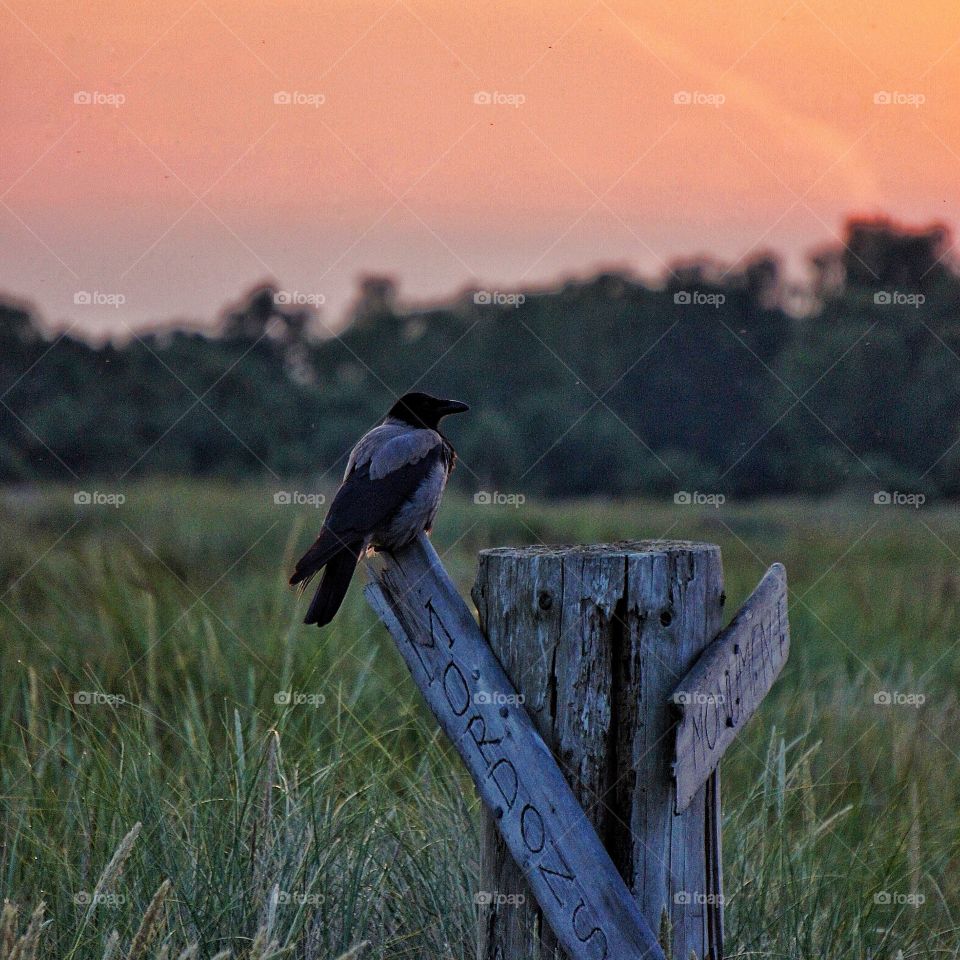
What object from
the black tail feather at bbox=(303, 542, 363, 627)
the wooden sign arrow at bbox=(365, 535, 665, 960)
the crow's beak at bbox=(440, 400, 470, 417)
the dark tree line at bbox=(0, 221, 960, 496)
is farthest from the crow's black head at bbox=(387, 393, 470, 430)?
the dark tree line at bbox=(0, 221, 960, 496)

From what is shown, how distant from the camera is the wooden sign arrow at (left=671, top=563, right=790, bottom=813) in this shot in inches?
100

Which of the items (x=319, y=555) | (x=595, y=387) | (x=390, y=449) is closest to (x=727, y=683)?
(x=319, y=555)

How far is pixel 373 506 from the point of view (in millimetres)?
3688

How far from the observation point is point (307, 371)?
27.6m

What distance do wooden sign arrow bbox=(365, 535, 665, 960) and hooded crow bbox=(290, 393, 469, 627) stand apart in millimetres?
675

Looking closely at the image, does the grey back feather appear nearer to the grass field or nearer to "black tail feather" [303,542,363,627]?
"black tail feather" [303,542,363,627]

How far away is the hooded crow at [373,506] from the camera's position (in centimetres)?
362

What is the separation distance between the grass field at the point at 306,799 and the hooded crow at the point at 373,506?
277 millimetres

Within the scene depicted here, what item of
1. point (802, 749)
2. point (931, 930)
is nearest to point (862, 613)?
point (802, 749)

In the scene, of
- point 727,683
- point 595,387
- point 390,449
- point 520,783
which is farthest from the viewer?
point 595,387

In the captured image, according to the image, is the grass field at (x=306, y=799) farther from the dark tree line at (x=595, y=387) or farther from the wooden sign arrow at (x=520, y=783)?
the dark tree line at (x=595, y=387)

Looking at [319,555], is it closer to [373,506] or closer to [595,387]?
[373,506]

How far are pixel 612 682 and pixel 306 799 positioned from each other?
1.26 metres

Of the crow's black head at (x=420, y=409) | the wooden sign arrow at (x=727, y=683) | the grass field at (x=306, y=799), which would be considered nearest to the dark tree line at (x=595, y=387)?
the grass field at (x=306, y=799)
